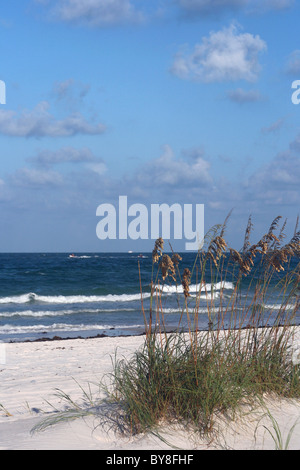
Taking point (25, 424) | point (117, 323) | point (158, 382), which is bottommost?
point (117, 323)

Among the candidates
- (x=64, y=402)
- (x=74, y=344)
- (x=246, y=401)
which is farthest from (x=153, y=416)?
(x=74, y=344)

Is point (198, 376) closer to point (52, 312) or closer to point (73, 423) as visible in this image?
point (73, 423)

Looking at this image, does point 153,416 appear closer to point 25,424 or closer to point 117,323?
point 25,424

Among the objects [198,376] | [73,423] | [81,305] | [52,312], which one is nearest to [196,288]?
[198,376]

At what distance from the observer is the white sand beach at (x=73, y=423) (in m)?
3.59

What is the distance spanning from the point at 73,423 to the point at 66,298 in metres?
20.0

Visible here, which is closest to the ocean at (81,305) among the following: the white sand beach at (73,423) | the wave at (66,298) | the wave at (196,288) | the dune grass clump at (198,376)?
the wave at (66,298)

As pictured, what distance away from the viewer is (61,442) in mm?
3594

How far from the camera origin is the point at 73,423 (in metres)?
3.86

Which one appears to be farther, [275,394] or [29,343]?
[29,343]

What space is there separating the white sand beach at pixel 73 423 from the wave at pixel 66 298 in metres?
13.7
